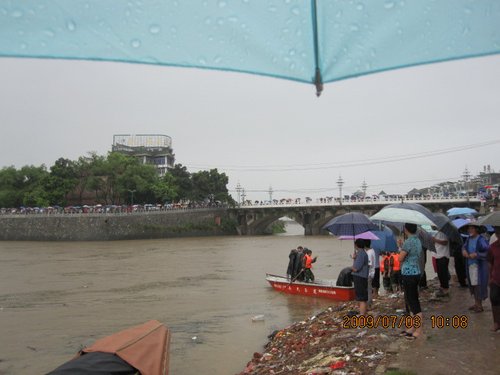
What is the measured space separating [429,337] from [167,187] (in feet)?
186

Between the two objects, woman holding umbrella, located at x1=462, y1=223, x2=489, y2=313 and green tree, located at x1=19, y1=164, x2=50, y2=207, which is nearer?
woman holding umbrella, located at x1=462, y1=223, x2=489, y2=313

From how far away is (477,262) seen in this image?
624 cm

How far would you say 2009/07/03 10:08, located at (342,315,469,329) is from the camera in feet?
18.8

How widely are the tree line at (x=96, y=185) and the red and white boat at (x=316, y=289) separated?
45.8 metres

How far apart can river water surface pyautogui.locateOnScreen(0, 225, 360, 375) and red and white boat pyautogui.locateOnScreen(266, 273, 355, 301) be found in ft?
0.77

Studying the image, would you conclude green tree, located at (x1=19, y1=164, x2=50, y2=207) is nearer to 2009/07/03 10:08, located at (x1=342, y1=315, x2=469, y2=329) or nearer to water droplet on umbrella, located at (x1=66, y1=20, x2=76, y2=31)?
2009/07/03 10:08, located at (x1=342, y1=315, x2=469, y2=329)

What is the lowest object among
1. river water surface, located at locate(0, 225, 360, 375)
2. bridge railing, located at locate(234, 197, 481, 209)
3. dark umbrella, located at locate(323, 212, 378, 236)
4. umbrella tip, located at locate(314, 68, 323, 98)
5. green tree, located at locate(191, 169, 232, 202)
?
river water surface, located at locate(0, 225, 360, 375)

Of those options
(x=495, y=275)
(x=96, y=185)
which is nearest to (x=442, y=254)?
(x=495, y=275)

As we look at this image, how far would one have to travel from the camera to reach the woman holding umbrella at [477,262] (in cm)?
615

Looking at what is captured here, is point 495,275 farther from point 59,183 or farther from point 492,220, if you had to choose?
point 59,183

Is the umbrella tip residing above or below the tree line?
below

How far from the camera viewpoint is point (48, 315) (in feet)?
39.7

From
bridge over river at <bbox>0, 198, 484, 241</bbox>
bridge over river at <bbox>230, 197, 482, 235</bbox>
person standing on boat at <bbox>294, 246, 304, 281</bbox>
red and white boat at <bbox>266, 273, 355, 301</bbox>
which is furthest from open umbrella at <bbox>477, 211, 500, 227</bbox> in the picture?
bridge over river at <bbox>230, 197, 482, 235</bbox>

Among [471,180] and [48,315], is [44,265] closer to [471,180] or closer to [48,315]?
[48,315]
